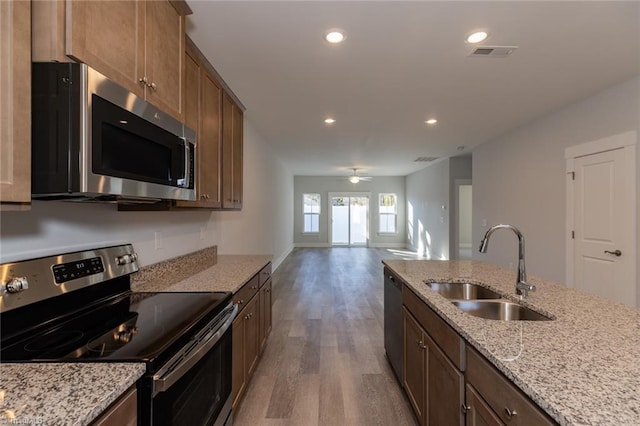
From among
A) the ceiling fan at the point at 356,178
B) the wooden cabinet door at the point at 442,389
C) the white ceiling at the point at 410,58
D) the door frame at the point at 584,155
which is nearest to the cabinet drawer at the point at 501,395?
the wooden cabinet door at the point at 442,389

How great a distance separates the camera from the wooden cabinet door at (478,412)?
1066 mm

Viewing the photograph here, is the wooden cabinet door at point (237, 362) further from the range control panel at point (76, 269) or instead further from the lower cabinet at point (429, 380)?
the lower cabinet at point (429, 380)

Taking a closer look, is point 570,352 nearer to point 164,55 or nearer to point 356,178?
point 164,55

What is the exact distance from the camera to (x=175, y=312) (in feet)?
4.83

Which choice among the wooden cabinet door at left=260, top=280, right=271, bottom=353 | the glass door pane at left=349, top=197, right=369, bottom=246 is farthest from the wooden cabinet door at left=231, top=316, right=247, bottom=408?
the glass door pane at left=349, top=197, right=369, bottom=246

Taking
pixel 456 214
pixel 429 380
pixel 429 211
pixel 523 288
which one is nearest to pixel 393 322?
pixel 429 380

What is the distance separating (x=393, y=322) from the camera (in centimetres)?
254

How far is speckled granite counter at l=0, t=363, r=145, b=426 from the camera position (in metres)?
0.71

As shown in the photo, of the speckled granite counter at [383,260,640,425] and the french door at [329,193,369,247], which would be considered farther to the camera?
the french door at [329,193,369,247]

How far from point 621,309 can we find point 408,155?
6.05m

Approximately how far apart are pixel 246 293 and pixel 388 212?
987cm

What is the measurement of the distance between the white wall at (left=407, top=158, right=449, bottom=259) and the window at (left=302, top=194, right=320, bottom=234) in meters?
3.19

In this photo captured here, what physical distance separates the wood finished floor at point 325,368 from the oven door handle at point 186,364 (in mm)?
890

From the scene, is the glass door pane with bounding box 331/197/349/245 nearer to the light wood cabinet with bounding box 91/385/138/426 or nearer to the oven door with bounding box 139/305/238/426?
the oven door with bounding box 139/305/238/426
